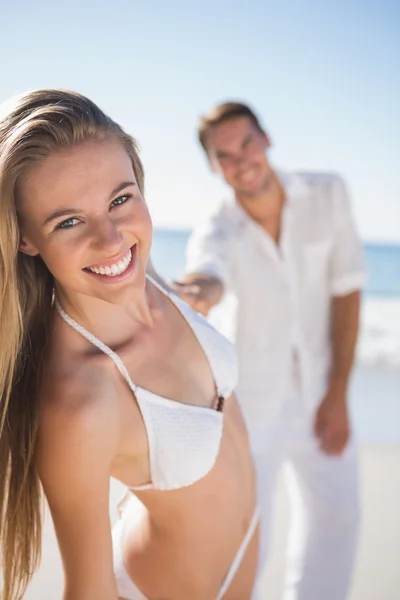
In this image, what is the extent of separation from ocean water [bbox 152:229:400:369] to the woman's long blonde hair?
2644mm

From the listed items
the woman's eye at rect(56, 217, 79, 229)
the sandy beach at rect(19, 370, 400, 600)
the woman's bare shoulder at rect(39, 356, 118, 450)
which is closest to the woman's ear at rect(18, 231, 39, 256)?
the woman's eye at rect(56, 217, 79, 229)

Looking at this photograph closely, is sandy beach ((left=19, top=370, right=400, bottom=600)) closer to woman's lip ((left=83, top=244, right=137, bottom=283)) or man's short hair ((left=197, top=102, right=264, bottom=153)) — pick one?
man's short hair ((left=197, top=102, right=264, bottom=153))

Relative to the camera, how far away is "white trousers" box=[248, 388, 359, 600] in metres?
2.76

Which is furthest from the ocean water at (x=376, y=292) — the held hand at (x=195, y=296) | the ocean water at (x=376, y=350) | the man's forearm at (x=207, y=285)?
the held hand at (x=195, y=296)

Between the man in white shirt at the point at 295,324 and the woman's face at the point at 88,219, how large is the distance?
1310 mm

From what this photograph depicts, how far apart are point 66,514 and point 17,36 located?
7.26 metres

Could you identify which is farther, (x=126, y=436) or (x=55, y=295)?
(x=55, y=295)

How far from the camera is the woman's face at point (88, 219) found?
1316mm

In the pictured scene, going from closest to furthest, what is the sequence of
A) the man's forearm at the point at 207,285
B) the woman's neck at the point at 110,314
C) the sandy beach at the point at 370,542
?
the woman's neck at the point at 110,314 < the man's forearm at the point at 207,285 < the sandy beach at the point at 370,542

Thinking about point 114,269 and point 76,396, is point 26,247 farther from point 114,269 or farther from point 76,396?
point 76,396

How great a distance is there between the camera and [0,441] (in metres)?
1.49

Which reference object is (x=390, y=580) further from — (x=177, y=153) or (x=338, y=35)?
(x=177, y=153)

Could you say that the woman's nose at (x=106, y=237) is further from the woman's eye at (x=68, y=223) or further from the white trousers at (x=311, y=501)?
the white trousers at (x=311, y=501)

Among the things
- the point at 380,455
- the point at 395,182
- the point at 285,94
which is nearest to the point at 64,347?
the point at 380,455
